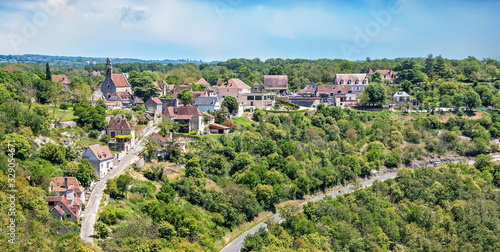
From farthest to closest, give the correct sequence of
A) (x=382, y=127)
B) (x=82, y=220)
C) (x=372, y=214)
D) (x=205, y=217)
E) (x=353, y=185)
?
(x=382, y=127)
(x=353, y=185)
(x=372, y=214)
(x=205, y=217)
(x=82, y=220)

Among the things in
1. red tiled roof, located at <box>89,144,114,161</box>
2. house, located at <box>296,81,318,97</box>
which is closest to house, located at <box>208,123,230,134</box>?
red tiled roof, located at <box>89,144,114,161</box>

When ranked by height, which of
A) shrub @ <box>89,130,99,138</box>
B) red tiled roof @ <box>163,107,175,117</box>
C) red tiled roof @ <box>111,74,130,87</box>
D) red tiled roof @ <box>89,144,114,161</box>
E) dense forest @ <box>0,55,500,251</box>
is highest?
red tiled roof @ <box>111,74,130,87</box>

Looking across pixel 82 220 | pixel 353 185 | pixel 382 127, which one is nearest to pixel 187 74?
pixel 382 127

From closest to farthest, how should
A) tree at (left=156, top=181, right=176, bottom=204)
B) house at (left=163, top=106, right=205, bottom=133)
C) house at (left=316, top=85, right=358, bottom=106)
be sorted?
tree at (left=156, top=181, right=176, bottom=204), house at (left=163, top=106, right=205, bottom=133), house at (left=316, top=85, right=358, bottom=106)

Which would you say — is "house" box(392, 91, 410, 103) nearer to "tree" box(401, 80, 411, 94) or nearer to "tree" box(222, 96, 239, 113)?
"tree" box(401, 80, 411, 94)

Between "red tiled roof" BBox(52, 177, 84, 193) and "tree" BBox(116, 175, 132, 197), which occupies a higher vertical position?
"red tiled roof" BBox(52, 177, 84, 193)

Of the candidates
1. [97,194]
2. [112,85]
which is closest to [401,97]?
[112,85]

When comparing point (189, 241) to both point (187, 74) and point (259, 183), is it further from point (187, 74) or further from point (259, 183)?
point (187, 74)
